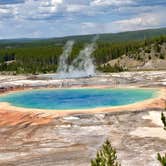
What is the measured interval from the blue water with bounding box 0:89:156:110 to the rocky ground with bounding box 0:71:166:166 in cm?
587

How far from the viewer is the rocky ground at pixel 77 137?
76.5ft

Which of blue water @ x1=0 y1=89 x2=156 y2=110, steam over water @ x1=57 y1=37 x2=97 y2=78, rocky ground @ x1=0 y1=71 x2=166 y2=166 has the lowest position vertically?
rocky ground @ x1=0 y1=71 x2=166 y2=166

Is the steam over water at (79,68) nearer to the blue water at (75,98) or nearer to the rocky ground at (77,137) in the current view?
the blue water at (75,98)

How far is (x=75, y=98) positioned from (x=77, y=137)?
18693 millimetres

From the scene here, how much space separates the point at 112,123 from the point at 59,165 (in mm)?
9118

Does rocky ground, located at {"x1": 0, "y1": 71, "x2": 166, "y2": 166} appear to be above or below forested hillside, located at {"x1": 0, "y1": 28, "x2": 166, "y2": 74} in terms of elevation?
below

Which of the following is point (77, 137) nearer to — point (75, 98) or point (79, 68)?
point (75, 98)

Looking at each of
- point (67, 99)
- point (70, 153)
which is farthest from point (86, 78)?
point (70, 153)

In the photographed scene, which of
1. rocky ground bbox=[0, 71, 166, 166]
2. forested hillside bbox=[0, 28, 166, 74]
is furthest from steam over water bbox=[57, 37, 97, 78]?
rocky ground bbox=[0, 71, 166, 166]

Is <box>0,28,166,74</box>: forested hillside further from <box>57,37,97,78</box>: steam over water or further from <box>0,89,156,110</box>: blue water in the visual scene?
<box>0,89,156,110</box>: blue water

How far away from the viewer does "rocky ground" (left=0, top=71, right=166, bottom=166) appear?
23312mm

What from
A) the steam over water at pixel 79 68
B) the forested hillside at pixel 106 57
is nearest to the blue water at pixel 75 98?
the steam over water at pixel 79 68

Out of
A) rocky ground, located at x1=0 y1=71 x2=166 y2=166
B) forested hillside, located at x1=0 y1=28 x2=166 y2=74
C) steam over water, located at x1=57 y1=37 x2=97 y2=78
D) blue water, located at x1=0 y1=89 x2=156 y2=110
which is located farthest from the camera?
forested hillside, located at x1=0 y1=28 x2=166 y2=74

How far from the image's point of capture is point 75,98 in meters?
46.2
